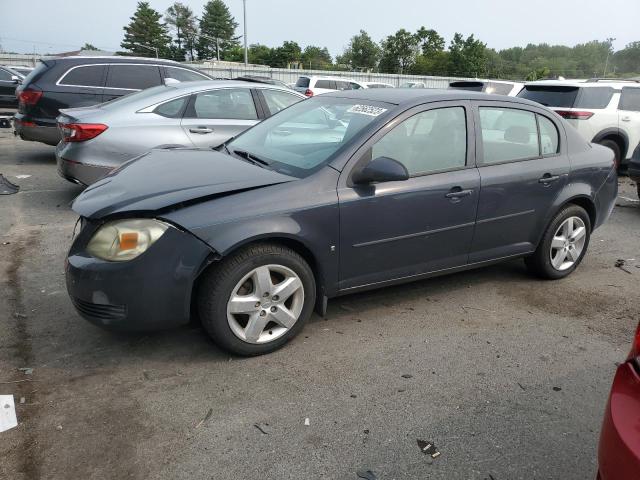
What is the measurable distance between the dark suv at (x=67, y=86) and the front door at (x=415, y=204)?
5.23 meters

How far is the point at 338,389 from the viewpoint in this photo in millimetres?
2959

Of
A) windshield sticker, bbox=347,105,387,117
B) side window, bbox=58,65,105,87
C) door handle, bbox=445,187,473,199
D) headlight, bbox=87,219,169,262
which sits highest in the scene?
windshield sticker, bbox=347,105,387,117

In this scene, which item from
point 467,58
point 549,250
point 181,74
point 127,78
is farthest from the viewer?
point 467,58

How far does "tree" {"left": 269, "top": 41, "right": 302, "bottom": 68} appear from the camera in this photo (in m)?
81.0

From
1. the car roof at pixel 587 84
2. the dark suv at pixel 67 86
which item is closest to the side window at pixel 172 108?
the dark suv at pixel 67 86

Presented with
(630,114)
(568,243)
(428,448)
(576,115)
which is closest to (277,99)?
(568,243)

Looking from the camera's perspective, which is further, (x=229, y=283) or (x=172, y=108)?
(x=172, y=108)

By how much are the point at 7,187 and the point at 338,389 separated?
6316 millimetres

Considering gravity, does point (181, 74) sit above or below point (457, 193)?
above


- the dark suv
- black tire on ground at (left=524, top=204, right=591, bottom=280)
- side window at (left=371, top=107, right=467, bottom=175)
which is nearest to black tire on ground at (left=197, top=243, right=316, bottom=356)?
side window at (left=371, top=107, right=467, bottom=175)

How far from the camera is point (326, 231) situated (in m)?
3.31

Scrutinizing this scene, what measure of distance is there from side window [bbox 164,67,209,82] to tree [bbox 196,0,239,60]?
103 m

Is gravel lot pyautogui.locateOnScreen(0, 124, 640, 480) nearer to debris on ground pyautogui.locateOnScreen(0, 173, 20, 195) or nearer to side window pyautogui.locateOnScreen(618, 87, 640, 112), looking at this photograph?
debris on ground pyautogui.locateOnScreen(0, 173, 20, 195)

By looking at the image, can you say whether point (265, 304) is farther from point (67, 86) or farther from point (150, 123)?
point (67, 86)
